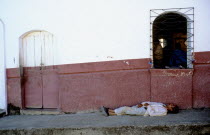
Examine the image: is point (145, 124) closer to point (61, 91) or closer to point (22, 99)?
point (61, 91)

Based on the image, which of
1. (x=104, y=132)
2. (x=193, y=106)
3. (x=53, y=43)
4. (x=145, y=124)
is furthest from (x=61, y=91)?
(x=193, y=106)

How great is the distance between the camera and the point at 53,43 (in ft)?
19.2

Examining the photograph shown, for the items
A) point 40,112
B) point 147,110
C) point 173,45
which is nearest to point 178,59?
point 173,45

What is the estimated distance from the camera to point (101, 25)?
17.9 ft

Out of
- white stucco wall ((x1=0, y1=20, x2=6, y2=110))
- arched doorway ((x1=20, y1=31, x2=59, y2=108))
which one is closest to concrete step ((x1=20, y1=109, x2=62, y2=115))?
arched doorway ((x1=20, y1=31, x2=59, y2=108))

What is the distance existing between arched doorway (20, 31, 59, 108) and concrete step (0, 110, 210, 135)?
925 millimetres

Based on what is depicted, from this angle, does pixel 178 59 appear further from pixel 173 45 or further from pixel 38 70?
pixel 38 70

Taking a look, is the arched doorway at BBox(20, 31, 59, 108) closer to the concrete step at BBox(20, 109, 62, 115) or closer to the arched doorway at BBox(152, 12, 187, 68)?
the concrete step at BBox(20, 109, 62, 115)

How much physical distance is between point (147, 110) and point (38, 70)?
11.4ft

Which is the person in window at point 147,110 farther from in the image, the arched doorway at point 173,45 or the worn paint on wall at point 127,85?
the arched doorway at point 173,45

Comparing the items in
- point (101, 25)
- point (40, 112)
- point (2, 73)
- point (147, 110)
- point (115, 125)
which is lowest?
point (40, 112)

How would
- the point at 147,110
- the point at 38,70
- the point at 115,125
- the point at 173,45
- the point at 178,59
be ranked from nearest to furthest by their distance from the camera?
the point at 115,125 → the point at 147,110 → the point at 178,59 → the point at 38,70 → the point at 173,45

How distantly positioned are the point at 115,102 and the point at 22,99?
2906 mm

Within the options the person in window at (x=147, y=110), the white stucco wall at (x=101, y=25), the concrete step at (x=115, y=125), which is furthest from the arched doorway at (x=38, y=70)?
the person in window at (x=147, y=110)
